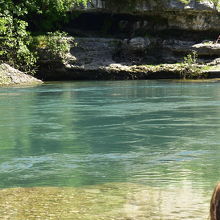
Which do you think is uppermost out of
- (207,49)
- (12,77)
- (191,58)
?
(207,49)

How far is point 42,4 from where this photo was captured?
32062 mm

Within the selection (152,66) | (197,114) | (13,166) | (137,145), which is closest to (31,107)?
(197,114)

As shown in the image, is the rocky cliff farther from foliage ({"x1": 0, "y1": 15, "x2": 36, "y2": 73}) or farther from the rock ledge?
the rock ledge

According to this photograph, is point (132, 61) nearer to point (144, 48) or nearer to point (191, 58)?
point (144, 48)

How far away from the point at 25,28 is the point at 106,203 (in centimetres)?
2636

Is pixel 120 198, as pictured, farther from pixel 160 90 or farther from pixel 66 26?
pixel 66 26

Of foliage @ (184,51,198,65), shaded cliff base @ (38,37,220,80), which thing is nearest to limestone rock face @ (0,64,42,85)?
shaded cliff base @ (38,37,220,80)

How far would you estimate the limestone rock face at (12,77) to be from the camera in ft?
88.1

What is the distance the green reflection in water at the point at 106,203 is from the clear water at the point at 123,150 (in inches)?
0.8

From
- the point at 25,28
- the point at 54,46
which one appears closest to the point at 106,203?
the point at 54,46

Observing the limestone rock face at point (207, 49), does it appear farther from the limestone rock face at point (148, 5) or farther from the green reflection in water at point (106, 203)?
the green reflection in water at point (106, 203)

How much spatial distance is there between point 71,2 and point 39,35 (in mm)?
2669

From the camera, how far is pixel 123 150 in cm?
916

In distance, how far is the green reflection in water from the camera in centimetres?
537
